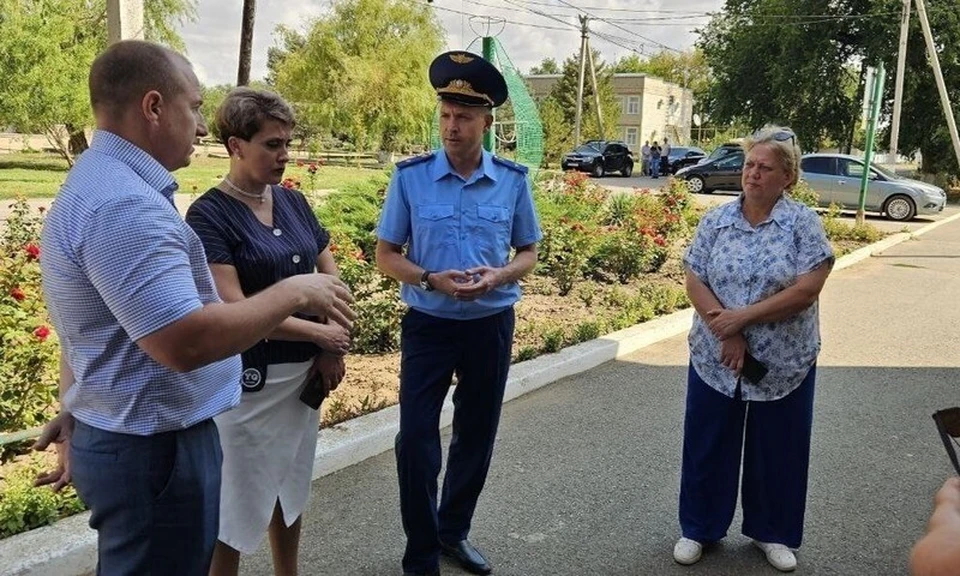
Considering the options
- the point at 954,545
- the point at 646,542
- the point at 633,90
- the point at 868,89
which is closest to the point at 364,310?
the point at 646,542

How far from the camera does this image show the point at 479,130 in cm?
304

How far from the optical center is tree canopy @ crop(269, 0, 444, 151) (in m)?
34.8

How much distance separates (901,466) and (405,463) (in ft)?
10.2

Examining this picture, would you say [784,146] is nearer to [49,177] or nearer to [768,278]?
[768,278]

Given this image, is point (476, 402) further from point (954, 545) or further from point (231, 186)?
point (954, 545)

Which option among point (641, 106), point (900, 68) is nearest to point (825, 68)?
point (900, 68)

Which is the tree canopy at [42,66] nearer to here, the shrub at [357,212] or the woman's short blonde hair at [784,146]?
the shrub at [357,212]

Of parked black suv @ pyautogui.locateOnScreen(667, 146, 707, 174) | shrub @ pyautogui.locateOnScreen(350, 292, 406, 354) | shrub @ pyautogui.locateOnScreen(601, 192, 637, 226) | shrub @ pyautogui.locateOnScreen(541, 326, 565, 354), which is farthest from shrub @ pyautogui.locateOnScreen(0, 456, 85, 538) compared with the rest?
parked black suv @ pyautogui.locateOnScreen(667, 146, 707, 174)

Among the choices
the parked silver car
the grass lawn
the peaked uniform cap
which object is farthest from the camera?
the parked silver car

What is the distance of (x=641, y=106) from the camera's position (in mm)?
69750

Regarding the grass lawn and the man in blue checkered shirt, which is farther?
the grass lawn

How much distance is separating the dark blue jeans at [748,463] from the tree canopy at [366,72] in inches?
1258

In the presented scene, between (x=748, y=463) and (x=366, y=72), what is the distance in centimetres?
3331

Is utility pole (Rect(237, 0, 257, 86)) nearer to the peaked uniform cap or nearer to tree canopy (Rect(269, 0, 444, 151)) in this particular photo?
the peaked uniform cap
